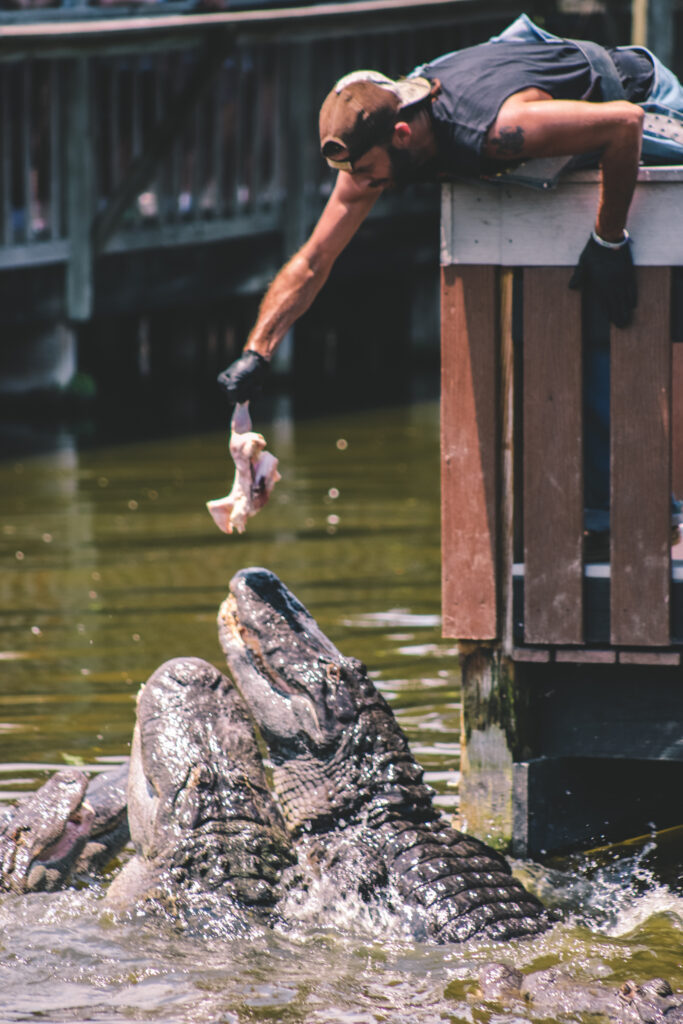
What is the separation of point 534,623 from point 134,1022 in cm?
165

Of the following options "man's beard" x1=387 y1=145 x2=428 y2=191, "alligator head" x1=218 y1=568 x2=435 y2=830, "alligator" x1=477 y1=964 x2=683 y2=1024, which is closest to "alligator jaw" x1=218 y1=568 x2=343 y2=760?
"alligator head" x1=218 y1=568 x2=435 y2=830

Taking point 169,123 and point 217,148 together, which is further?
point 217,148

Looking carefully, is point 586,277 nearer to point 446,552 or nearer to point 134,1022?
point 446,552

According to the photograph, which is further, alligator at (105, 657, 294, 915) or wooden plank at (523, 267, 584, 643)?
alligator at (105, 657, 294, 915)

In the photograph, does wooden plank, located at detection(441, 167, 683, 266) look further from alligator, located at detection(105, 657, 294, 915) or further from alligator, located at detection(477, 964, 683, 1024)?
alligator, located at detection(477, 964, 683, 1024)

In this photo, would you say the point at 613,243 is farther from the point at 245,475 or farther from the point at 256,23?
the point at 256,23

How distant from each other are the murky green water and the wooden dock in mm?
563

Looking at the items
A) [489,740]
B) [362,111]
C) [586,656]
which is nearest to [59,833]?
[489,740]

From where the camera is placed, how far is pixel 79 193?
13.8m

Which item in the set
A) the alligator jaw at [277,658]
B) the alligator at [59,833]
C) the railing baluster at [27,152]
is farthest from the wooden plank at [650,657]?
the railing baluster at [27,152]

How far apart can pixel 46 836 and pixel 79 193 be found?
9244mm

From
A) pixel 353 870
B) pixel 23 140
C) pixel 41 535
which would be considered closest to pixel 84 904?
pixel 353 870

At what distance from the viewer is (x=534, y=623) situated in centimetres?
505

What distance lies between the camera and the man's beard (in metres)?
4.96
